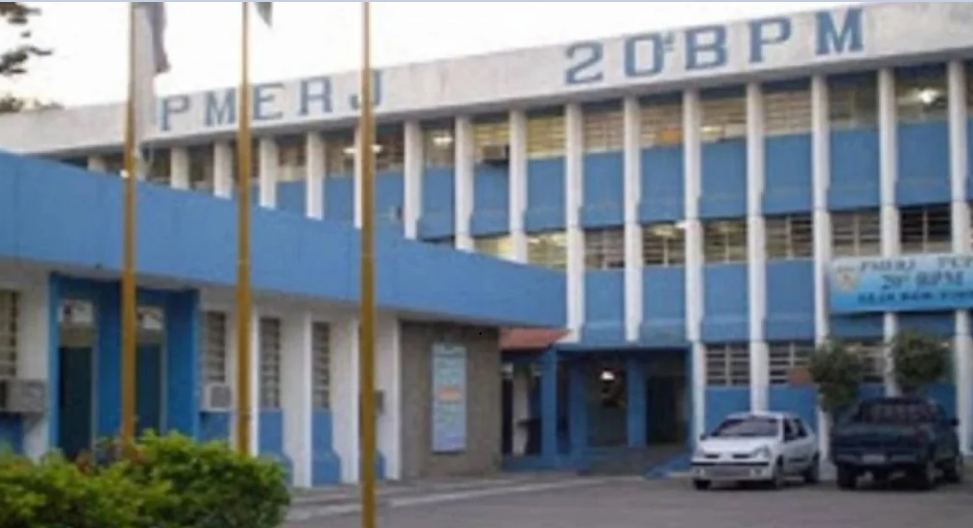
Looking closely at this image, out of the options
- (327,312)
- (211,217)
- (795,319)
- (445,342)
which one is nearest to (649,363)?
(795,319)

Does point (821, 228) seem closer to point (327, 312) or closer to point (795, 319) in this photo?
point (795, 319)

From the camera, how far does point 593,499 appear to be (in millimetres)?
30203

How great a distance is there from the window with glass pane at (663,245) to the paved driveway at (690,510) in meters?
12.6

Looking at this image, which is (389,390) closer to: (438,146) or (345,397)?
(345,397)

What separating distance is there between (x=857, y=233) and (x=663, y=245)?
528 cm

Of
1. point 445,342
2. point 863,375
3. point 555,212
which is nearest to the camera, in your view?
point 445,342

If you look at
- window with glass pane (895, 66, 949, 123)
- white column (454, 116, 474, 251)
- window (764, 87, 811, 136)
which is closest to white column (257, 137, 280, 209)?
white column (454, 116, 474, 251)

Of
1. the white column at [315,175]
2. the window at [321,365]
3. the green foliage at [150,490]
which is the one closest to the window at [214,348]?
the window at [321,365]

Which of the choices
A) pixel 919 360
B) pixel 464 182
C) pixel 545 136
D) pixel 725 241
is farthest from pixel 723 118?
pixel 919 360

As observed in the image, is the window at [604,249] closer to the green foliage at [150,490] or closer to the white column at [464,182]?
the white column at [464,182]

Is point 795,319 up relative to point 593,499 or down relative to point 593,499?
up

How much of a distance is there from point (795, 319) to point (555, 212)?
24.1 ft

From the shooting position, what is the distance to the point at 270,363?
31.2 metres

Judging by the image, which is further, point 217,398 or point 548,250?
point 548,250
